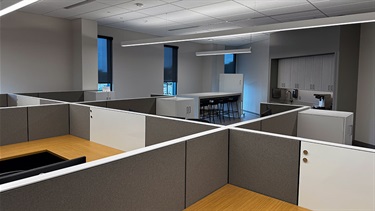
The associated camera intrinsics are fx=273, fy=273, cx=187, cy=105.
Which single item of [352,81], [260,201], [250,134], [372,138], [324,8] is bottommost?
[372,138]

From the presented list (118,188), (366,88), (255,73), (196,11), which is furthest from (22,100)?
(255,73)

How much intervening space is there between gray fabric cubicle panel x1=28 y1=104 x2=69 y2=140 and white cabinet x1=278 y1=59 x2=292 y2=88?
19.5ft

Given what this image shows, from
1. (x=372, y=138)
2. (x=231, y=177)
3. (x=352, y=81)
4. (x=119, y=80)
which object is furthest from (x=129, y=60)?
(x=231, y=177)

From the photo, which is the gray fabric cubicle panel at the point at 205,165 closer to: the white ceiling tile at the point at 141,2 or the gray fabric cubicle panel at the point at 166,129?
the gray fabric cubicle panel at the point at 166,129

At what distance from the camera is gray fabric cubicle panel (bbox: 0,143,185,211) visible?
36.3 inches

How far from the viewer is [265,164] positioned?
5.08 feet

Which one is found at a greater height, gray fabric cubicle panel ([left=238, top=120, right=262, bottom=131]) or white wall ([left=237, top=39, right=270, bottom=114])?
white wall ([left=237, top=39, right=270, bottom=114])

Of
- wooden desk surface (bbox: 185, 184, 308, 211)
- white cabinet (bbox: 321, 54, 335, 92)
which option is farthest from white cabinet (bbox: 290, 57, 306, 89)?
wooden desk surface (bbox: 185, 184, 308, 211)

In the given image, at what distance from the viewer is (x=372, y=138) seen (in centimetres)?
564

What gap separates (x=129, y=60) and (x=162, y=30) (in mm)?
1305

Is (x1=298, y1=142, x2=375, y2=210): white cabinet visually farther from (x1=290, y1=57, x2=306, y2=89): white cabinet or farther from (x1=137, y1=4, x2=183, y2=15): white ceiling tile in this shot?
(x1=290, y1=57, x2=306, y2=89): white cabinet

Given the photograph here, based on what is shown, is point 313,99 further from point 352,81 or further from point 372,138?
point 372,138

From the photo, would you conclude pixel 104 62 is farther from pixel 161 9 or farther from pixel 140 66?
pixel 161 9

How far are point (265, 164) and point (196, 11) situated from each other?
4.50m
